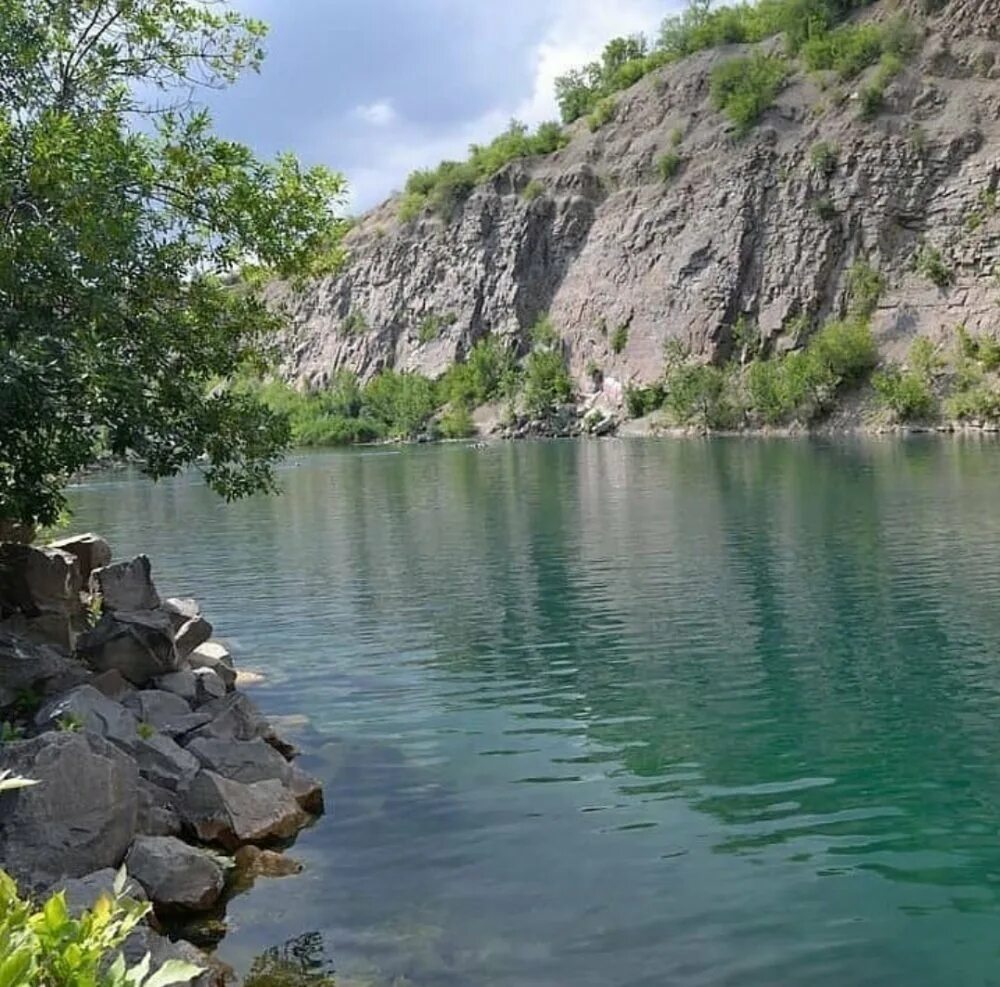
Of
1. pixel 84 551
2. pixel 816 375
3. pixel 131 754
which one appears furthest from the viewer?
pixel 816 375

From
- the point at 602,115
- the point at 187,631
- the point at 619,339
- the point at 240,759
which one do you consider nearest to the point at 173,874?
the point at 240,759

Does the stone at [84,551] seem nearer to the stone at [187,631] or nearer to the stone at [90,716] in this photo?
the stone at [187,631]

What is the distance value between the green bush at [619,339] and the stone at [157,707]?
114m

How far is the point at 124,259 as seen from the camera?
1631cm

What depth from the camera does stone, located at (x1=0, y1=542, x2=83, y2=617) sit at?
17125 mm

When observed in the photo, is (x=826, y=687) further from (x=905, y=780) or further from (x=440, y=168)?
(x=440, y=168)

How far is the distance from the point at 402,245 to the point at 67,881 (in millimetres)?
155684

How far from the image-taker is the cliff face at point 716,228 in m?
108

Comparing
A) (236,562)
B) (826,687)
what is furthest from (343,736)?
(236,562)

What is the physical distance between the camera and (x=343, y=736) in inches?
687

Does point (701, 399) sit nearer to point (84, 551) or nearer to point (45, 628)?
point (84, 551)

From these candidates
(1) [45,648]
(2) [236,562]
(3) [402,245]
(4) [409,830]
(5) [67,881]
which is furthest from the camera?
(3) [402,245]

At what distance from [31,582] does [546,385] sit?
11327 centimetres

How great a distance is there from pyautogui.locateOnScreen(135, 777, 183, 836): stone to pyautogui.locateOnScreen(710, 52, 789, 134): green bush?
124 m
